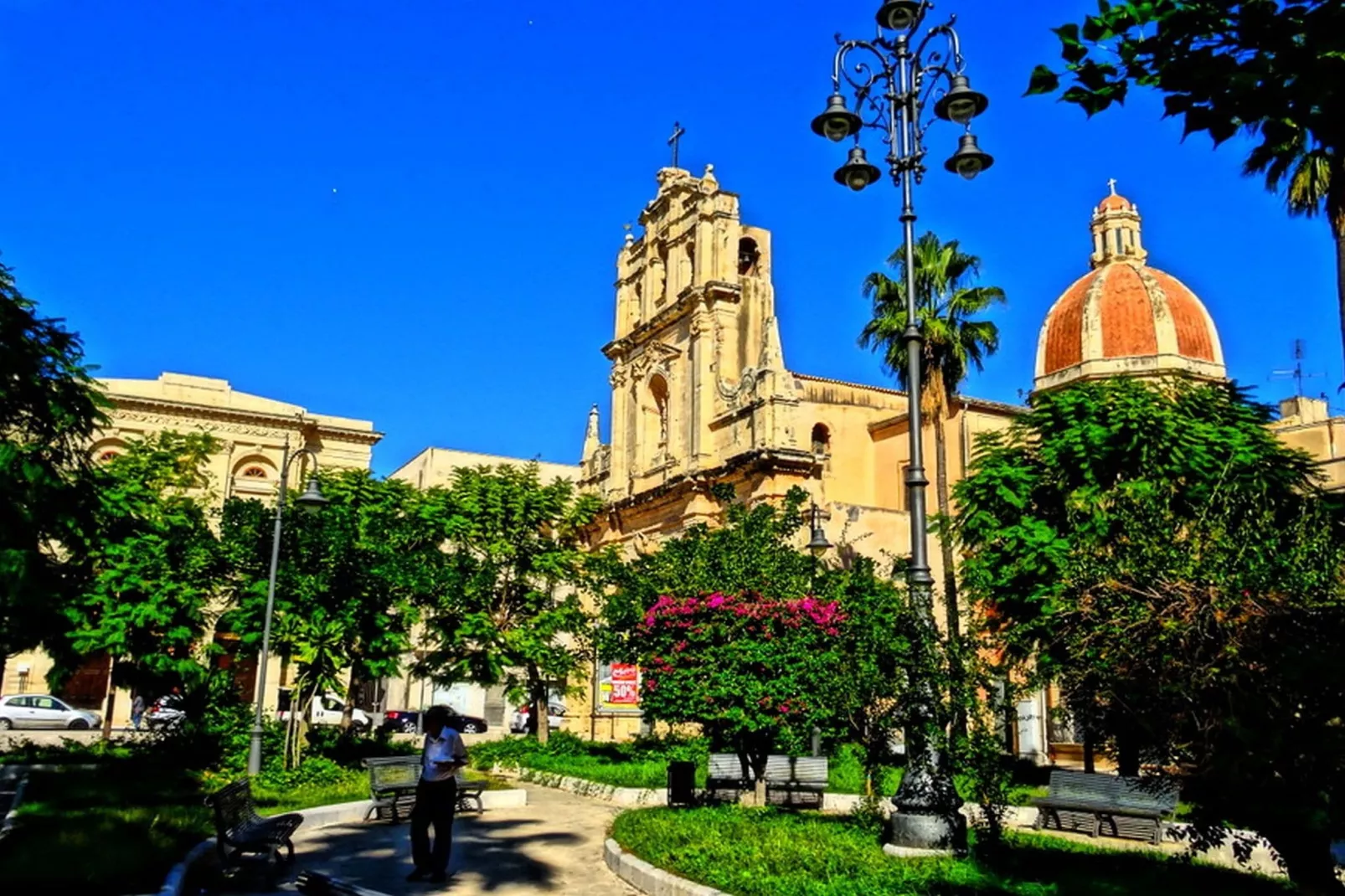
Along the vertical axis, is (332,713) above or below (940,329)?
below

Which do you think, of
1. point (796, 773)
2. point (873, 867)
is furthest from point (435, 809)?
point (796, 773)

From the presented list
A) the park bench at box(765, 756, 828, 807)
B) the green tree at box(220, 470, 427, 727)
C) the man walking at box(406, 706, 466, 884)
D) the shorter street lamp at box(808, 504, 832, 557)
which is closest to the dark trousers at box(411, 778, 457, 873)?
the man walking at box(406, 706, 466, 884)

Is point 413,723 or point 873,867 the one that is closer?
point 873,867

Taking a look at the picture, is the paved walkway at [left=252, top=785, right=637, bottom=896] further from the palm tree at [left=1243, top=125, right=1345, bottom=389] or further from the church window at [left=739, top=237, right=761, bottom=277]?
the church window at [left=739, top=237, right=761, bottom=277]

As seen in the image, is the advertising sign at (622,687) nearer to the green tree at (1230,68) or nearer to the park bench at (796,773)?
the park bench at (796,773)

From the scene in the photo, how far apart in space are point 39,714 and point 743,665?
102 ft

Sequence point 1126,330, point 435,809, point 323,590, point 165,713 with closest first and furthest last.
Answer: point 435,809 → point 323,590 → point 1126,330 → point 165,713

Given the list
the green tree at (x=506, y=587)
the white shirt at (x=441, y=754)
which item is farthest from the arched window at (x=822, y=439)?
the white shirt at (x=441, y=754)

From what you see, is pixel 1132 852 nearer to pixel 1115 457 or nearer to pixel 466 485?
pixel 1115 457

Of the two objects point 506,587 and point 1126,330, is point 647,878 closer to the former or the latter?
point 506,587

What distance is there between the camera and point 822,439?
124 feet

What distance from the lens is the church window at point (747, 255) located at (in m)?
37.6

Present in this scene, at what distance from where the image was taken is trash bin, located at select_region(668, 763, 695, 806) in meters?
15.9

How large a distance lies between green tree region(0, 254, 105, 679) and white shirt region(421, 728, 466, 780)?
4.67m
